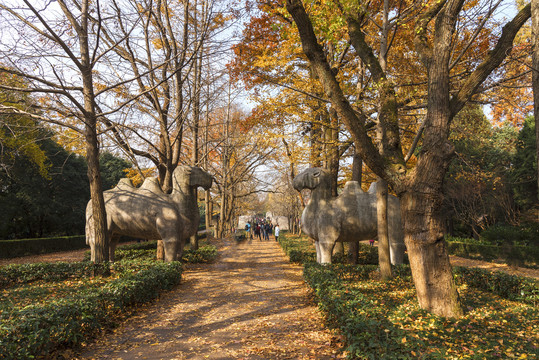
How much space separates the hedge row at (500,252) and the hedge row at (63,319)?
565 inches

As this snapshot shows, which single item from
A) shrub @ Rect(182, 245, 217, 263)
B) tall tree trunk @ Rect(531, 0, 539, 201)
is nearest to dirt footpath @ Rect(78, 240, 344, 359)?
shrub @ Rect(182, 245, 217, 263)

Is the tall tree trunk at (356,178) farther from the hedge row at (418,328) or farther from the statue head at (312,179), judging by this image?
the hedge row at (418,328)

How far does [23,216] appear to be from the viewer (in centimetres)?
2173

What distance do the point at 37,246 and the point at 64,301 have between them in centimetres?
1862

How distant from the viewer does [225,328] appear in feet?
17.8

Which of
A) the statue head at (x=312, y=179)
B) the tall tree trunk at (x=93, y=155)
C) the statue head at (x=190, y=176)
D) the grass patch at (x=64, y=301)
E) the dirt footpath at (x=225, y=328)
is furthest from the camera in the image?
the statue head at (x=190, y=176)

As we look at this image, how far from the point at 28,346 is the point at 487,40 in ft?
40.1

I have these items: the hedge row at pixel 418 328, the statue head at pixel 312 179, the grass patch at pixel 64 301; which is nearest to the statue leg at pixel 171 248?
the grass patch at pixel 64 301

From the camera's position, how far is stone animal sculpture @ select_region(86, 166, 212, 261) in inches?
386

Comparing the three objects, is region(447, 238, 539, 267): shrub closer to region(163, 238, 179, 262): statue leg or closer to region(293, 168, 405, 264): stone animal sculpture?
region(293, 168, 405, 264): stone animal sculpture

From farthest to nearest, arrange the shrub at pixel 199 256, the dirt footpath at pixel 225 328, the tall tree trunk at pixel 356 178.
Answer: the shrub at pixel 199 256 < the tall tree trunk at pixel 356 178 < the dirt footpath at pixel 225 328

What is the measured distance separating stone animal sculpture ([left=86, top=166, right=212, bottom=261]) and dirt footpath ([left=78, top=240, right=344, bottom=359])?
6.10 feet

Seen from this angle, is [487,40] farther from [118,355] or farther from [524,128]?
[524,128]

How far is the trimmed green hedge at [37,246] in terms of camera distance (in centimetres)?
1761
